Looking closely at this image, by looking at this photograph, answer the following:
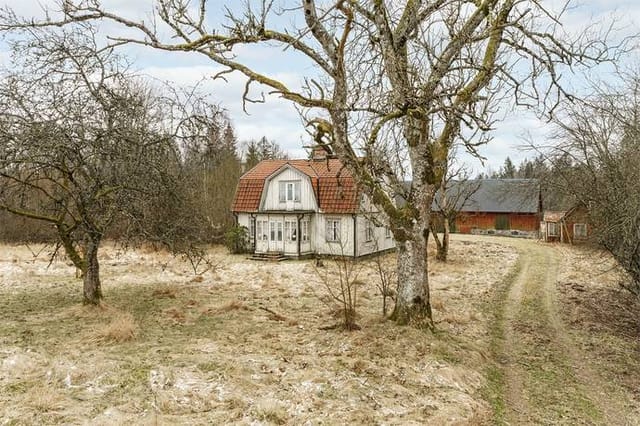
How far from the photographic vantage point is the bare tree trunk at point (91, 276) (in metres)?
11.0

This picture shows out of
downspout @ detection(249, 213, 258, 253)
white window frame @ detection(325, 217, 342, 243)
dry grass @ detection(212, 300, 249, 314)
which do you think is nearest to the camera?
dry grass @ detection(212, 300, 249, 314)

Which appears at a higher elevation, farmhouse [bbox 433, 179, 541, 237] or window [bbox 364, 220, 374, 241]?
farmhouse [bbox 433, 179, 541, 237]

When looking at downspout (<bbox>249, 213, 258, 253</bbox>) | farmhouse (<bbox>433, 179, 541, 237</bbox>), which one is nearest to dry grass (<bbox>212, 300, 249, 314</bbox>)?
downspout (<bbox>249, 213, 258, 253</bbox>)

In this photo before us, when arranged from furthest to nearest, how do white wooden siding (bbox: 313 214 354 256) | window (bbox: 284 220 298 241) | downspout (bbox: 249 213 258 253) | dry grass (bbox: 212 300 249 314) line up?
downspout (bbox: 249 213 258 253) → window (bbox: 284 220 298 241) → white wooden siding (bbox: 313 214 354 256) → dry grass (bbox: 212 300 249 314)

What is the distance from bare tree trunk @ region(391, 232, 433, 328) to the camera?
29.9 ft

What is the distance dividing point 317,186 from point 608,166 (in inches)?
570

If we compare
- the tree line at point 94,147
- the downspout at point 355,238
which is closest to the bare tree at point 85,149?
the tree line at point 94,147

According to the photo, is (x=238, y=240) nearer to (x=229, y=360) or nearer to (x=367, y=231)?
(x=367, y=231)

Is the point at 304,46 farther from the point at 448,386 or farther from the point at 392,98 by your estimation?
A: the point at 448,386

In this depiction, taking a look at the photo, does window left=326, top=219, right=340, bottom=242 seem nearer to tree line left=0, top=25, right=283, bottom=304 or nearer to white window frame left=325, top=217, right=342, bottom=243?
white window frame left=325, top=217, right=342, bottom=243

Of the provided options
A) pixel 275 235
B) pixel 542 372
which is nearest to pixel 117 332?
pixel 542 372

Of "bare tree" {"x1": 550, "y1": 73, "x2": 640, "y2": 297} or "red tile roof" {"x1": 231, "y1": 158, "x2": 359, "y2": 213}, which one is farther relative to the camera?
"red tile roof" {"x1": 231, "y1": 158, "x2": 359, "y2": 213}

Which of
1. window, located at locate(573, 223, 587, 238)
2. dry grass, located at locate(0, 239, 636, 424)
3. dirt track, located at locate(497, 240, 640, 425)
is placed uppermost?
window, located at locate(573, 223, 587, 238)

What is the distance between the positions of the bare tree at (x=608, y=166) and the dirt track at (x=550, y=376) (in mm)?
2323
